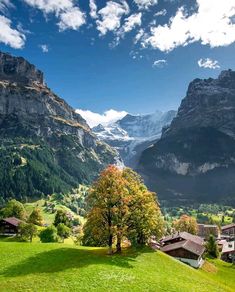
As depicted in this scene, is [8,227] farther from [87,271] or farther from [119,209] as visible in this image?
[87,271]

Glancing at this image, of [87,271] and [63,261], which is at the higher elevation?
[63,261]

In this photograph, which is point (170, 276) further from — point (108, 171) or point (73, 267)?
point (108, 171)

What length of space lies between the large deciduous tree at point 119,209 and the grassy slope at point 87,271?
3.90 m

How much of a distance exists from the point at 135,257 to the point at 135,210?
9.02 meters

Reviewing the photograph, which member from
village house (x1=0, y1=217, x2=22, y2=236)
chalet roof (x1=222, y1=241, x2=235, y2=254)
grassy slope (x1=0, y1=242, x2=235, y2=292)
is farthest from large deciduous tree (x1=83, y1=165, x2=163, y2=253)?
chalet roof (x1=222, y1=241, x2=235, y2=254)

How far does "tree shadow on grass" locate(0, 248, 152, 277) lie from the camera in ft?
159

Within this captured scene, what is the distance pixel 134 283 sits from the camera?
45.7m

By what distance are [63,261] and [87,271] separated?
736 cm

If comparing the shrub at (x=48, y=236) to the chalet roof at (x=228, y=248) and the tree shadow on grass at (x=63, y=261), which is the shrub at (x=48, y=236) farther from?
the chalet roof at (x=228, y=248)

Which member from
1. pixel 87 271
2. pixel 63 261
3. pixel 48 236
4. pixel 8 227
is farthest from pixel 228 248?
pixel 87 271

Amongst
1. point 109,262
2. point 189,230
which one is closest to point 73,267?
point 109,262

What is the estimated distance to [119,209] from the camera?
64.6 meters

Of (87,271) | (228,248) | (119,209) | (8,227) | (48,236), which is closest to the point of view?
(87,271)

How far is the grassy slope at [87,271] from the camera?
42938 mm
